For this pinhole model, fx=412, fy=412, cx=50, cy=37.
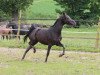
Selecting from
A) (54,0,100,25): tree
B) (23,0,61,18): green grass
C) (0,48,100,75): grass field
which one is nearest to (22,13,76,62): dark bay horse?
(0,48,100,75): grass field

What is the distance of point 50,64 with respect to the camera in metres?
14.6

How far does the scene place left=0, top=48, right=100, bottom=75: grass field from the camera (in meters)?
12.6

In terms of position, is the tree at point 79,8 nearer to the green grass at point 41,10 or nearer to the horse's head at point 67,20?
the green grass at point 41,10

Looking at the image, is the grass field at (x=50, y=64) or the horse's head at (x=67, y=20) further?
the horse's head at (x=67, y=20)

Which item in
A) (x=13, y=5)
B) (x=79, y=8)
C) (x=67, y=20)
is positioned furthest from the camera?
(x=79, y=8)

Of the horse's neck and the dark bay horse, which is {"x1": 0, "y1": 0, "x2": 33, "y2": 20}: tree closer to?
the dark bay horse

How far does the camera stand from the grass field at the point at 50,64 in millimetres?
12605

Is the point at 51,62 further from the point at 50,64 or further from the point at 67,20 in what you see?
the point at 67,20

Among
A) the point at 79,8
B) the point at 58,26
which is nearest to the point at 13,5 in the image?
the point at 79,8

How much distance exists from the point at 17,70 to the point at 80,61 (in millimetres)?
3598

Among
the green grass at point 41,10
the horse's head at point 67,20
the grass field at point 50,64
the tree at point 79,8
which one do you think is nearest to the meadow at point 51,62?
the grass field at point 50,64

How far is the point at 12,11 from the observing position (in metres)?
41.2

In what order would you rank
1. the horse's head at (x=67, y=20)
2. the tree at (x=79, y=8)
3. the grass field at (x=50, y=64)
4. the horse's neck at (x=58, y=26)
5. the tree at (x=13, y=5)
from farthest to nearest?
the tree at (x=79, y=8) < the tree at (x=13, y=5) < the horse's neck at (x=58, y=26) < the horse's head at (x=67, y=20) < the grass field at (x=50, y=64)

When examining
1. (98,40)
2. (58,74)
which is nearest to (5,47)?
(98,40)
